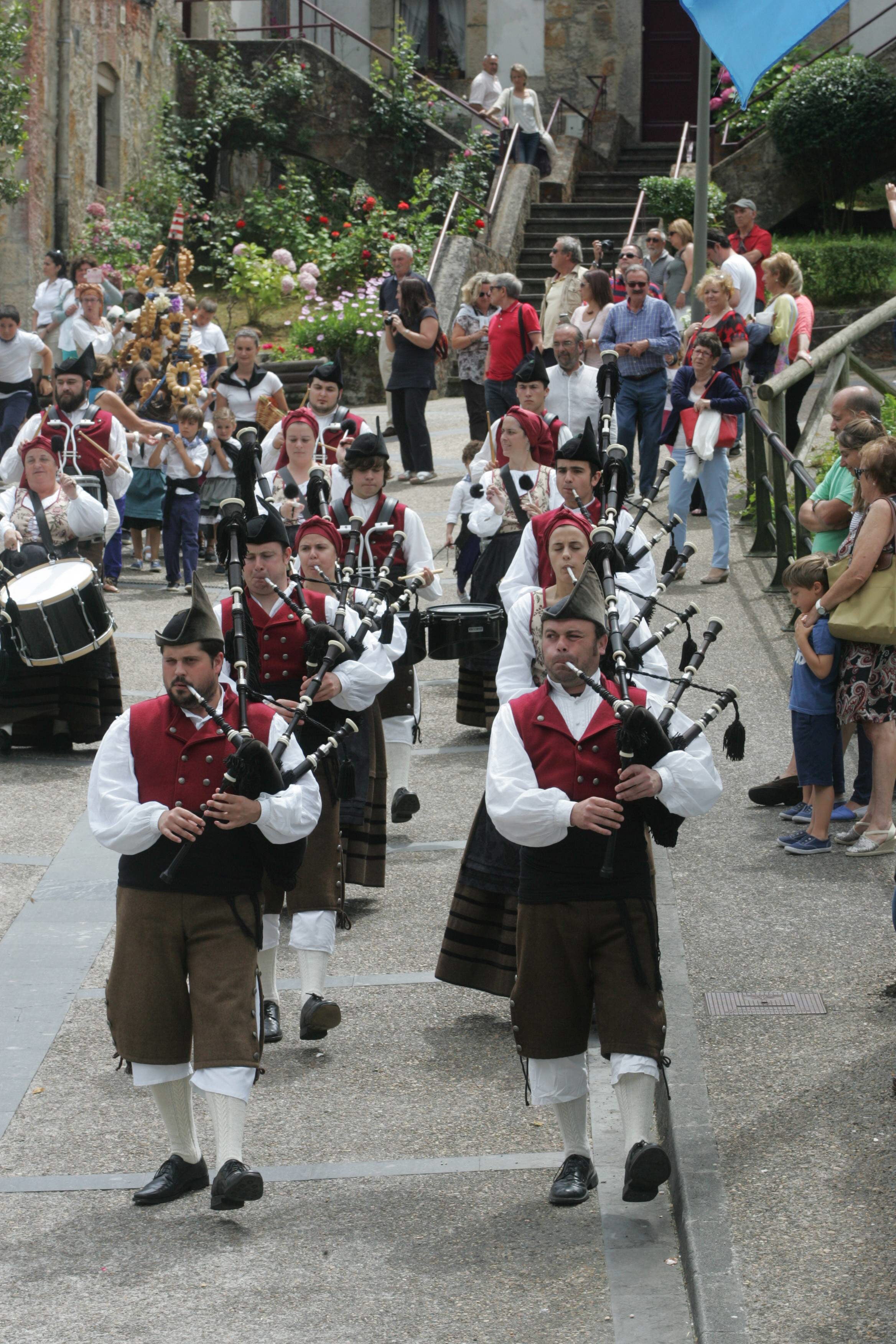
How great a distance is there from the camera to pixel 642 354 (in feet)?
41.5

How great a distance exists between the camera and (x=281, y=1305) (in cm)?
443

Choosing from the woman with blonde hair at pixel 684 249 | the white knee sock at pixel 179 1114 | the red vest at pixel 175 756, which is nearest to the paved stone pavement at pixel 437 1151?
the white knee sock at pixel 179 1114

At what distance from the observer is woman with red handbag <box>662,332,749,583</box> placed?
11789 mm

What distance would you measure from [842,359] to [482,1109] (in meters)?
7.99

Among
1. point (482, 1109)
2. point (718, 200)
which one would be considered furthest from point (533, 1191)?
point (718, 200)

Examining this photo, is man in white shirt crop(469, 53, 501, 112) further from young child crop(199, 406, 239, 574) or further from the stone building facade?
young child crop(199, 406, 239, 574)

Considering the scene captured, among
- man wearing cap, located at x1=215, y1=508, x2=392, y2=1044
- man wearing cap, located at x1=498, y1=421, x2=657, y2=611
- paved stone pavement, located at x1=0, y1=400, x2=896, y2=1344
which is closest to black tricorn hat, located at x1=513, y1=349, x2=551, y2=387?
Result: man wearing cap, located at x1=498, y1=421, x2=657, y2=611

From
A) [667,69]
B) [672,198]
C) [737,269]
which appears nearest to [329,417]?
[737,269]

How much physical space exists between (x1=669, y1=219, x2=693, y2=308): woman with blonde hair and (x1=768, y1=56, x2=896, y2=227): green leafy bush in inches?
273

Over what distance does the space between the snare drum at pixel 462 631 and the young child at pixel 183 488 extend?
5.19m

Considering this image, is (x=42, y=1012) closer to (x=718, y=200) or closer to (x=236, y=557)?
(x=236, y=557)

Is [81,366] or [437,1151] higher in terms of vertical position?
[81,366]

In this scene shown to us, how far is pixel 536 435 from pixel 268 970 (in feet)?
12.0

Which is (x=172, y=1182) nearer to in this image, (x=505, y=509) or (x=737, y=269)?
(x=505, y=509)
